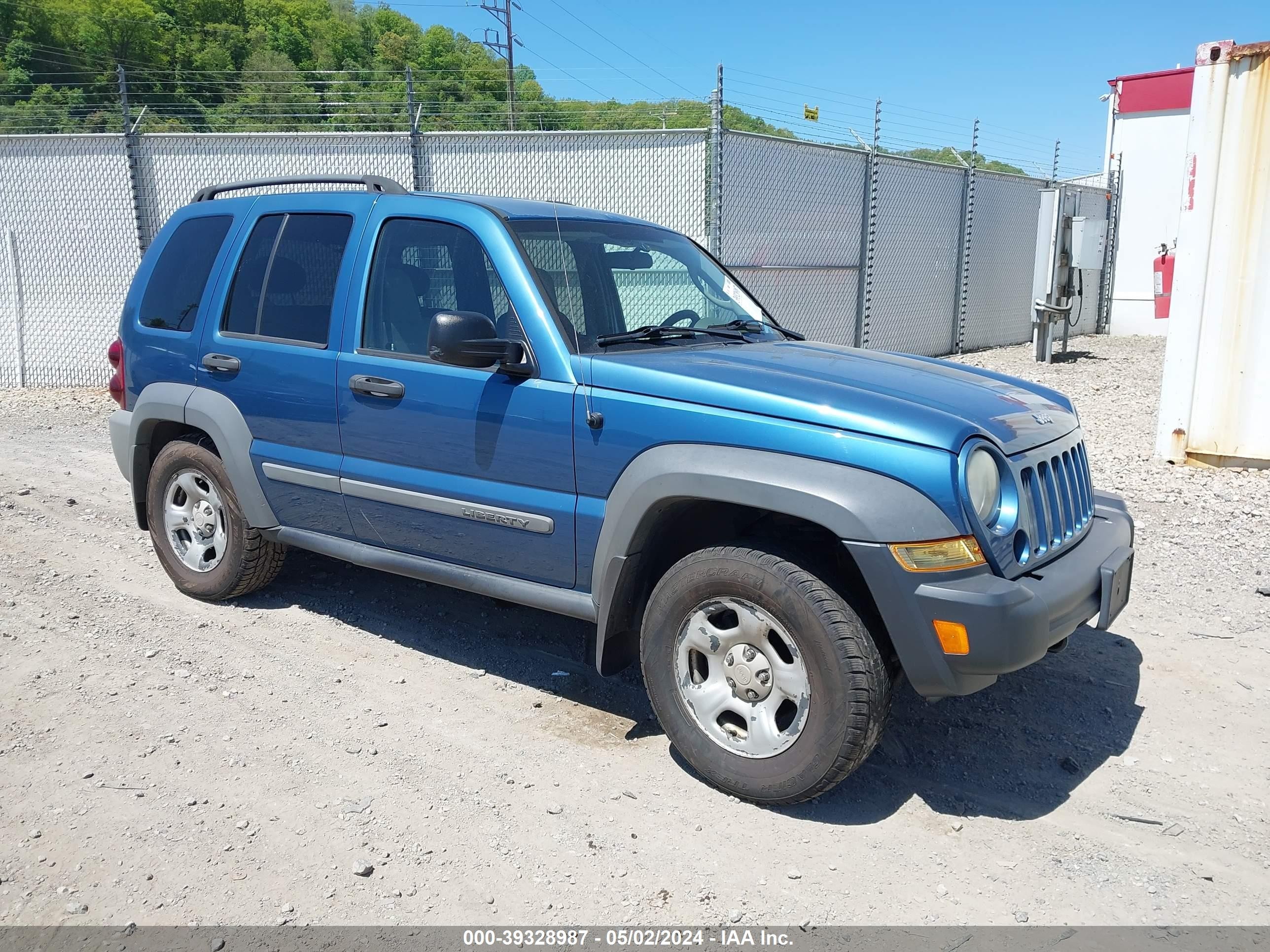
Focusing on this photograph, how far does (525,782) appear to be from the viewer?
3.59 metres

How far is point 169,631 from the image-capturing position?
16.1ft

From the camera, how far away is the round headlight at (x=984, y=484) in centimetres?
312

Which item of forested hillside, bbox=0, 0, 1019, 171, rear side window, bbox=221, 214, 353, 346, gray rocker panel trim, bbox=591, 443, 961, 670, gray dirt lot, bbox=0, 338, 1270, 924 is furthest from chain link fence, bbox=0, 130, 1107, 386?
gray rocker panel trim, bbox=591, 443, 961, 670

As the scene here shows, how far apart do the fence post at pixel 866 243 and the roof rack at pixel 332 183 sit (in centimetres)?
878

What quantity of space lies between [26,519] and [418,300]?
13.2 ft

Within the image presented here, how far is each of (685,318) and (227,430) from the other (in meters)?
2.22

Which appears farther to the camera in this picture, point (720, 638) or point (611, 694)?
point (611, 694)

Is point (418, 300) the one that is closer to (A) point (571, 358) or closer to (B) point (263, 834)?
(A) point (571, 358)

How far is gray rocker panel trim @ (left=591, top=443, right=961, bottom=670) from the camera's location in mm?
3061

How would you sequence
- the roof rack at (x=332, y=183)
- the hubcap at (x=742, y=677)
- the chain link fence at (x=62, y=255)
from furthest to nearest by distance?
the chain link fence at (x=62, y=255)
the roof rack at (x=332, y=183)
the hubcap at (x=742, y=677)

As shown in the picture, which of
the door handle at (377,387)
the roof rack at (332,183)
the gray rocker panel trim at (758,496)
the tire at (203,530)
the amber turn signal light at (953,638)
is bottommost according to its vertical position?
the tire at (203,530)

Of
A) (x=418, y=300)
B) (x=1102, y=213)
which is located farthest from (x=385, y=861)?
(x=1102, y=213)

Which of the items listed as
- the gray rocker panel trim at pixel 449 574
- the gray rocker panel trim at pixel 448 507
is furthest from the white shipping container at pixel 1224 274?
the gray rocker panel trim at pixel 448 507

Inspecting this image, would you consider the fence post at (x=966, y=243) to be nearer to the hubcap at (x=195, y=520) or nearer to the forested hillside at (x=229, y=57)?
the forested hillside at (x=229, y=57)
